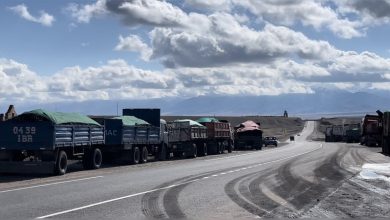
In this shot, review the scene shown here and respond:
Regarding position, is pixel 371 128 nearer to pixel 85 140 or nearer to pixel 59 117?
pixel 85 140

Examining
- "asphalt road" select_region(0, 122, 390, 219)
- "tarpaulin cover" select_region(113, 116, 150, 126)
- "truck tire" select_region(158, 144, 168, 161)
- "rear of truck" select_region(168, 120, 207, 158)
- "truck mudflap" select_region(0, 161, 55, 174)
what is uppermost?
"tarpaulin cover" select_region(113, 116, 150, 126)

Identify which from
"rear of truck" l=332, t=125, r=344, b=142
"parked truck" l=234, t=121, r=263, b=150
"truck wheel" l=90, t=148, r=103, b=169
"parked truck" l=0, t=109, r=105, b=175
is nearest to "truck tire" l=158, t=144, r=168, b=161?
"truck wheel" l=90, t=148, r=103, b=169

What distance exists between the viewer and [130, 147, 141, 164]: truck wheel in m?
29.9

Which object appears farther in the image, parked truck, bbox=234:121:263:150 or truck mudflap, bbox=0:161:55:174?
parked truck, bbox=234:121:263:150

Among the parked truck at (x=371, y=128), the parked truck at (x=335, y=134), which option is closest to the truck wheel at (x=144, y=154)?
the parked truck at (x=371, y=128)

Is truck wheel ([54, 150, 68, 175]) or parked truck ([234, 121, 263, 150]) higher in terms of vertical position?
parked truck ([234, 121, 263, 150])

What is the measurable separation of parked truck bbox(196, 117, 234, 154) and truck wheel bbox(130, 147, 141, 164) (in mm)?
12859

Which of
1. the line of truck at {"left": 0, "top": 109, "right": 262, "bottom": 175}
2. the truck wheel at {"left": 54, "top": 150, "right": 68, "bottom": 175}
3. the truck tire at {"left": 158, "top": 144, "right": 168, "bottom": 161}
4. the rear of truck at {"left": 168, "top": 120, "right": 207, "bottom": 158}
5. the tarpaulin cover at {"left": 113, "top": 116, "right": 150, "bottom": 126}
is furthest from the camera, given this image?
the rear of truck at {"left": 168, "top": 120, "right": 207, "bottom": 158}

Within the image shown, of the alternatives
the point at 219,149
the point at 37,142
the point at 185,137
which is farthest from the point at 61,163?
the point at 219,149

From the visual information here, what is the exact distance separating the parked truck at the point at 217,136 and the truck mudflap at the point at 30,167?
866 inches

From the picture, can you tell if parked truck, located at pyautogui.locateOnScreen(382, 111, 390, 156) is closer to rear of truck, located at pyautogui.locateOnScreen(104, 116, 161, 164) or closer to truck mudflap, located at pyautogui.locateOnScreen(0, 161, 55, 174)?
rear of truck, located at pyautogui.locateOnScreen(104, 116, 161, 164)

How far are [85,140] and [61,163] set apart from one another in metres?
2.47

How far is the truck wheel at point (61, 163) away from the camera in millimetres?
22359

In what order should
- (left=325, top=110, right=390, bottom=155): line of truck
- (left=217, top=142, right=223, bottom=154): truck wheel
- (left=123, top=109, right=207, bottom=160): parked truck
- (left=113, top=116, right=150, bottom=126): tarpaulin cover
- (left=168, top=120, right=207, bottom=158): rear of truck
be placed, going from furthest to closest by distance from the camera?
(left=217, top=142, right=223, bottom=154): truck wheel → (left=325, top=110, right=390, bottom=155): line of truck → (left=168, top=120, right=207, bottom=158): rear of truck → (left=123, top=109, right=207, bottom=160): parked truck → (left=113, top=116, right=150, bottom=126): tarpaulin cover
